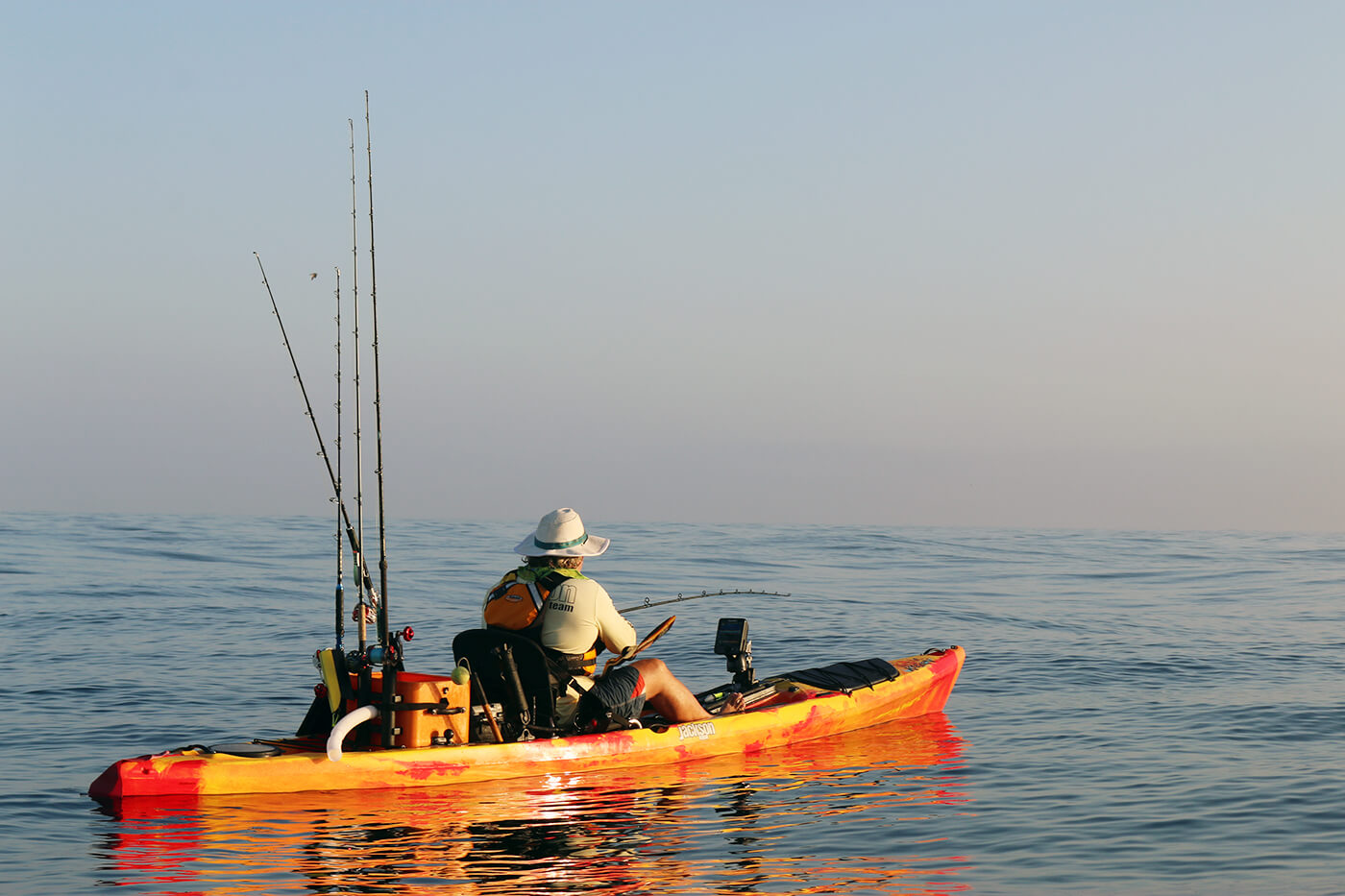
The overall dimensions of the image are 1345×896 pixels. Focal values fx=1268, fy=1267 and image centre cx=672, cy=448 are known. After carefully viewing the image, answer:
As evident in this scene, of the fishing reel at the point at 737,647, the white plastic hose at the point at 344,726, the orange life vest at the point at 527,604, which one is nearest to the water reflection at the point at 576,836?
the white plastic hose at the point at 344,726

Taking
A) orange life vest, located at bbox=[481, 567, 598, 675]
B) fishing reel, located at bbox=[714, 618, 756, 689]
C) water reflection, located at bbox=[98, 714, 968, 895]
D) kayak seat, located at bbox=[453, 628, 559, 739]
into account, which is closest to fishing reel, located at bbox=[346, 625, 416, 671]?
kayak seat, located at bbox=[453, 628, 559, 739]

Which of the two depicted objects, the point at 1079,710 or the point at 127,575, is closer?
the point at 1079,710

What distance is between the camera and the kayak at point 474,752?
7.20 m

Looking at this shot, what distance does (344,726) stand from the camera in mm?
7312

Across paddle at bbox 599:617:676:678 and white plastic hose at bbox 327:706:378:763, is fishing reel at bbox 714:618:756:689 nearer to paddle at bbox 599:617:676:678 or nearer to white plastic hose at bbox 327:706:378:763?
paddle at bbox 599:617:676:678

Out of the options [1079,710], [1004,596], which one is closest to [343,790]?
[1079,710]

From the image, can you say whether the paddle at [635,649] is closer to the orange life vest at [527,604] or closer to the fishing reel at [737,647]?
the orange life vest at [527,604]

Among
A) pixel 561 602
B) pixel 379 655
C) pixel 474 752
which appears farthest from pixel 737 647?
pixel 379 655

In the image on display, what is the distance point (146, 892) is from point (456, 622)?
11382 mm

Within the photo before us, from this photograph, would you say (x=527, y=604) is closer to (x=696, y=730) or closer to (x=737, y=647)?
(x=696, y=730)

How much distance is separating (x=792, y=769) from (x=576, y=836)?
226 centimetres

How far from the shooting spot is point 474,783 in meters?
7.71

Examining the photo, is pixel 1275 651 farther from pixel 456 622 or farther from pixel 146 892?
pixel 146 892

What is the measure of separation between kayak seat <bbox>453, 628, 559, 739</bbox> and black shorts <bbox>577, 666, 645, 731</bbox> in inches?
10.8
